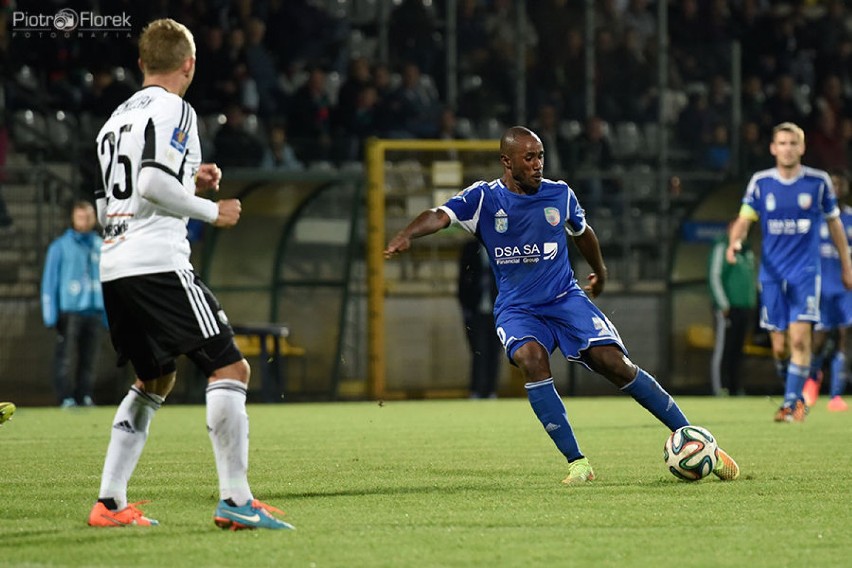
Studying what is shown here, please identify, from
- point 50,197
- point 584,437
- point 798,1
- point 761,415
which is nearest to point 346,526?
point 584,437

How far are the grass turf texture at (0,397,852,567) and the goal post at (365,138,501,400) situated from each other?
19.5 ft

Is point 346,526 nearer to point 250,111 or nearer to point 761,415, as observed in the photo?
point 761,415

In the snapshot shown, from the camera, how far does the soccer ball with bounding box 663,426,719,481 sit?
26.1 feet

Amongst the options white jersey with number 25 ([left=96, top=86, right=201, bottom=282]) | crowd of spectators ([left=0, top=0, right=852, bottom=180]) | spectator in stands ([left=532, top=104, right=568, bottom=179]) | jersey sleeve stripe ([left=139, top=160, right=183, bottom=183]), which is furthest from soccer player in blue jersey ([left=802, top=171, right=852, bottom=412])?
jersey sleeve stripe ([left=139, top=160, right=183, bottom=183])

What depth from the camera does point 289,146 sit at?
20422mm

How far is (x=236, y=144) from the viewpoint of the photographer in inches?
782

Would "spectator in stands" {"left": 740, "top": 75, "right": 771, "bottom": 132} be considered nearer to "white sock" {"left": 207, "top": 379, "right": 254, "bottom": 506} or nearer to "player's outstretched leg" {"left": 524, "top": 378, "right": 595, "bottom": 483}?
"player's outstretched leg" {"left": 524, "top": 378, "right": 595, "bottom": 483}

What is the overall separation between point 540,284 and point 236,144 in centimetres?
1182

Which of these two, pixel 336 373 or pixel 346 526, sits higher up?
pixel 346 526

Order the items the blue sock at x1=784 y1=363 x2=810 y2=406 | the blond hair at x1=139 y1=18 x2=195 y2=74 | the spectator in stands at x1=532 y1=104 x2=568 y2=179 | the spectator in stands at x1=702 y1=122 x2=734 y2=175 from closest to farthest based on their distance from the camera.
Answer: the blond hair at x1=139 y1=18 x2=195 y2=74 < the blue sock at x1=784 y1=363 x2=810 y2=406 < the spectator in stands at x1=532 y1=104 x2=568 y2=179 < the spectator in stands at x1=702 y1=122 x2=734 y2=175

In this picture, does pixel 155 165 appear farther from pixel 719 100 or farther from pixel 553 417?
pixel 719 100

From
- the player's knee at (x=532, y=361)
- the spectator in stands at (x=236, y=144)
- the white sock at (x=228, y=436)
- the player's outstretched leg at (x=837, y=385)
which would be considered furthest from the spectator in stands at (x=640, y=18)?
the white sock at (x=228, y=436)

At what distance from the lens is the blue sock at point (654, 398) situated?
8383 mm

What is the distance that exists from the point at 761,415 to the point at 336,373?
20.2 ft
